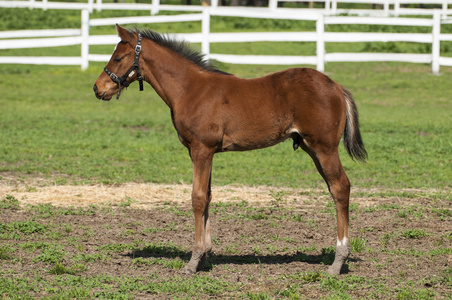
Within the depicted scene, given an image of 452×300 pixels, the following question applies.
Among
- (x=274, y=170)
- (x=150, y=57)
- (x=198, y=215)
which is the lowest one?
(x=274, y=170)

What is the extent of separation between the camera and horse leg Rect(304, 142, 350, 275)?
6.50 m

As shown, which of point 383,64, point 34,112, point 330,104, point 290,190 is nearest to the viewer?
point 330,104

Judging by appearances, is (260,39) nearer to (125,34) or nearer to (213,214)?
(213,214)

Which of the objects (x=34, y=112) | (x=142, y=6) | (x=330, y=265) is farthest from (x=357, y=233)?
(x=142, y=6)

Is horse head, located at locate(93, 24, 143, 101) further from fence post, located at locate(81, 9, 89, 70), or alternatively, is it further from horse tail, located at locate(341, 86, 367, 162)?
fence post, located at locate(81, 9, 89, 70)

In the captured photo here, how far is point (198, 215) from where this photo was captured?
6.62m

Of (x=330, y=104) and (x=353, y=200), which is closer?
(x=330, y=104)

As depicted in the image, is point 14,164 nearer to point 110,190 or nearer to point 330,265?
point 110,190

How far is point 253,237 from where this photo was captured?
792 centimetres

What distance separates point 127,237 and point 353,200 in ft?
11.8

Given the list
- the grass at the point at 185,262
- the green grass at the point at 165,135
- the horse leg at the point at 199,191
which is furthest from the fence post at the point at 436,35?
the horse leg at the point at 199,191

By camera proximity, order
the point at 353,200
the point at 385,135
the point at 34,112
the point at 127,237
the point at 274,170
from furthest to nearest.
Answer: the point at 34,112 < the point at 385,135 < the point at 274,170 < the point at 353,200 < the point at 127,237

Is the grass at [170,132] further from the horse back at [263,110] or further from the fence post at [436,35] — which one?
the horse back at [263,110]

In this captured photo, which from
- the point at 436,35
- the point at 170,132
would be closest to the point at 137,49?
the point at 170,132
